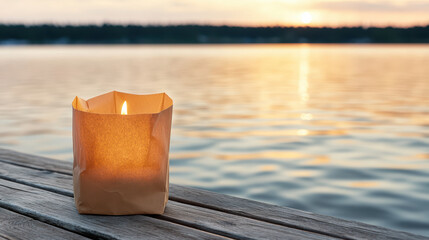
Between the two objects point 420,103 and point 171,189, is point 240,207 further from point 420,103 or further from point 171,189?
point 420,103

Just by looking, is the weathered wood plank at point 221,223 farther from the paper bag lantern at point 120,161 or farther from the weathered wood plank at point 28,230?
the weathered wood plank at point 28,230

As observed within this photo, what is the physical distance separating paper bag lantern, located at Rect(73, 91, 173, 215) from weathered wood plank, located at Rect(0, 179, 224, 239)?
0.05 meters

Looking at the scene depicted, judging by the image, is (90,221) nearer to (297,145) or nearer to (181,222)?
(181,222)

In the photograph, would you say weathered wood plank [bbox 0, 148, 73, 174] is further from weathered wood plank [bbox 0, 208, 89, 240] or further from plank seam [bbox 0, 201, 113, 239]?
weathered wood plank [bbox 0, 208, 89, 240]

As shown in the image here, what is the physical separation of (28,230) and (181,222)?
601 millimetres

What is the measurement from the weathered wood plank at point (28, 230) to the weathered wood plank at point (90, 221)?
0.11 feet

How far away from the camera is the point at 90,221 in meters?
1.91

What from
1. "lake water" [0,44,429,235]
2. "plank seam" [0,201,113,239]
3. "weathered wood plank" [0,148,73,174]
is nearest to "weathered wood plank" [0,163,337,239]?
"plank seam" [0,201,113,239]

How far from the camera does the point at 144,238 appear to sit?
176 centimetres

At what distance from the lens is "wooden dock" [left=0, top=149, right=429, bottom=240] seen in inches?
71.4

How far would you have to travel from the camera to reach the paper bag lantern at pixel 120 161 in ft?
6.08

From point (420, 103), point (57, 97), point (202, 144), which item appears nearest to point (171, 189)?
A: point (202, 144)

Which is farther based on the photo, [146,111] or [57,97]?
[57,97]

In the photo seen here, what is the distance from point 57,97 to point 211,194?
388 inches
